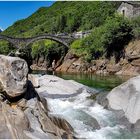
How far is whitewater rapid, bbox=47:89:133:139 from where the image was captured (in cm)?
2539

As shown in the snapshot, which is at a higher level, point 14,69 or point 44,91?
point 14,69

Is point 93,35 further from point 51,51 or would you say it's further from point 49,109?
point 49,109

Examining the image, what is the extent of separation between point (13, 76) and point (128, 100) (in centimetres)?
1006

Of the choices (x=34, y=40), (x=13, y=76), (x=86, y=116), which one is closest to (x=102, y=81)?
(x=86, y=116)

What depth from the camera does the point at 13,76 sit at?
81.1 feet

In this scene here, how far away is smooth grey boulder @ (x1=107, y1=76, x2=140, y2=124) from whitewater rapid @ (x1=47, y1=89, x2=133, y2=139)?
954 millimetres

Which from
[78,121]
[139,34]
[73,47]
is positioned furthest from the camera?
[73,47]

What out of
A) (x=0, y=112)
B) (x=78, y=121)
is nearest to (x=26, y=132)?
(x=0, y=112)

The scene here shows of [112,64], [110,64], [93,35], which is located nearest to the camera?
[112,64]

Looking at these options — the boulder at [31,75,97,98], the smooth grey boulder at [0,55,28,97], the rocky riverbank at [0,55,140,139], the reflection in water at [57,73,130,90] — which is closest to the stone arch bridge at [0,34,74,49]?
the reflection in water at [57,73,130,90]

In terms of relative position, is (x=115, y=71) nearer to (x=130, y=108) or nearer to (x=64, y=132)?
(x=130, y=108)

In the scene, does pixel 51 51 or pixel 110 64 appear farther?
pixel 51 51

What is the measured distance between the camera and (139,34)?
8706 cm

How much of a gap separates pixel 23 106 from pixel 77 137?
13.6 feet
